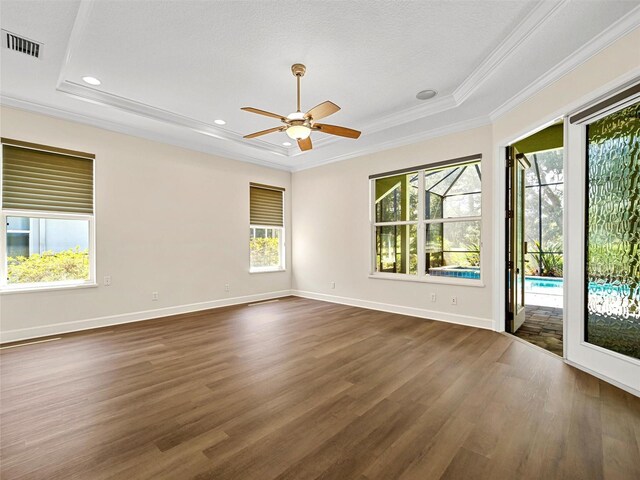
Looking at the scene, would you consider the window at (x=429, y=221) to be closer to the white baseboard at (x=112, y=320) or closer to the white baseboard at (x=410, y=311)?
the white baseboard at (x=410, y=311)

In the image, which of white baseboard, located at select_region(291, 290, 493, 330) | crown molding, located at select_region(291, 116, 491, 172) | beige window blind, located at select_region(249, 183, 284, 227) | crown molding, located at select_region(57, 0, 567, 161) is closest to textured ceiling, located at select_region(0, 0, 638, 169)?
crown molding, located at select_region(57, 0, 567, 161)

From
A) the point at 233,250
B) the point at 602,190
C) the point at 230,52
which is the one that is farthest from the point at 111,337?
the point at 602,190

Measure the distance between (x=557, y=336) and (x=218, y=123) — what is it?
549 centimetres

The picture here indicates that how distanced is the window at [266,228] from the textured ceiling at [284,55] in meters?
2.14

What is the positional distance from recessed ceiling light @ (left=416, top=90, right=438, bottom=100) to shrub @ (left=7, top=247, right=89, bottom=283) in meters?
4.92

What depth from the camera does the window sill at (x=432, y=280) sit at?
4.37 metres

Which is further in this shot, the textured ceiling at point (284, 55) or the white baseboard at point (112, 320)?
the white baseboard at point (112, 320)

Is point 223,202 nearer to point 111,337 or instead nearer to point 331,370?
point 111,337

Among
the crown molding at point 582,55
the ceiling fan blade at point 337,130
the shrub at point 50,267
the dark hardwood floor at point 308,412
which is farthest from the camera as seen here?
the shrub at point 50,267

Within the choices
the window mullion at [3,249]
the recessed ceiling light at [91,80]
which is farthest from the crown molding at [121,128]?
the window mullion at [3,249]

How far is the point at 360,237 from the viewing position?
5730 millimetres

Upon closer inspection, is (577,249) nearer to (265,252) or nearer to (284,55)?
(284,55)

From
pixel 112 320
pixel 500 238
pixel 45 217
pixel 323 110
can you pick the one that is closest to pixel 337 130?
pixel 323 110

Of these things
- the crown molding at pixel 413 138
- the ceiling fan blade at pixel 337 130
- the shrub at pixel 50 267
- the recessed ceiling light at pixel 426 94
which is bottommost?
the shrub at pixel 50 267
